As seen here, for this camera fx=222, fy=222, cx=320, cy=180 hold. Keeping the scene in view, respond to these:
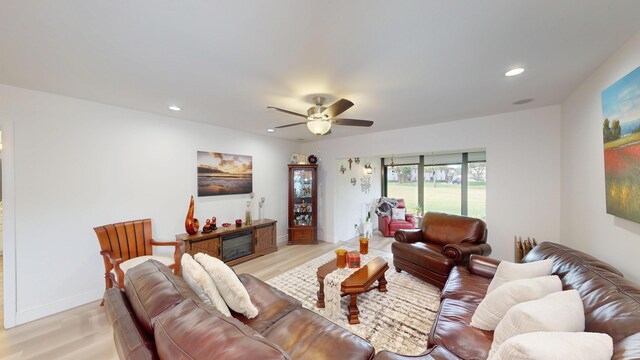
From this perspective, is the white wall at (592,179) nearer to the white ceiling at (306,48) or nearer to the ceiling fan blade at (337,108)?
the white ceiling at (306,48)

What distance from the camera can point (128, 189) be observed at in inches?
119

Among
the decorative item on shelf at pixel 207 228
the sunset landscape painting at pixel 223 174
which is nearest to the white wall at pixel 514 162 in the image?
the sunset landscape painting at pixel 223 174

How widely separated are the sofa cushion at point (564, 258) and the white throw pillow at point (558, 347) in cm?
97

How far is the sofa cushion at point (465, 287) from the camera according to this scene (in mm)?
1900

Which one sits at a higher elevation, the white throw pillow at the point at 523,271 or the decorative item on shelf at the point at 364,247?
the white throw pillow at the point at 523,271

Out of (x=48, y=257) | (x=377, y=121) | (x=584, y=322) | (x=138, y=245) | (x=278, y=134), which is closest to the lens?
(x=584, y=322)

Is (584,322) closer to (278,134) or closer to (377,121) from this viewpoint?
(377,121)

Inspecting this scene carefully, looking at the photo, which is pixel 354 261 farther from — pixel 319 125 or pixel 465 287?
pixel 319 125

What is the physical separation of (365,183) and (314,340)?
16.6 ft

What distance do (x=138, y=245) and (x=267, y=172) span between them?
2.51m

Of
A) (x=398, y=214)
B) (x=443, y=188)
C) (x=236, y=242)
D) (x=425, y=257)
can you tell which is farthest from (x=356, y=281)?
(x=443, y=188)

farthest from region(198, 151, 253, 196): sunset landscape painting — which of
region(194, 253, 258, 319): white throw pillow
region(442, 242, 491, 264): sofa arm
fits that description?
region(442, 242, 491, 264): sofa arm

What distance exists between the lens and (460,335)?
4.66 ft

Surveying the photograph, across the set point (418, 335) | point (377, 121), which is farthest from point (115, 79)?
point (418, 335)
